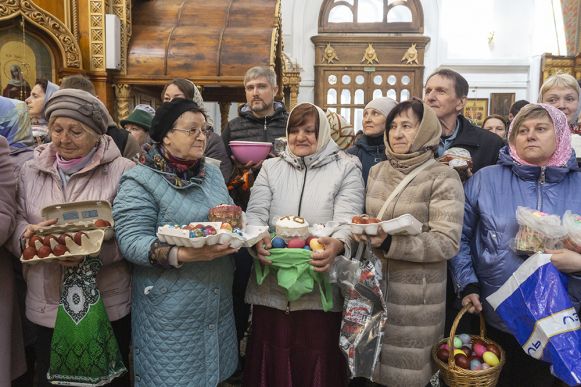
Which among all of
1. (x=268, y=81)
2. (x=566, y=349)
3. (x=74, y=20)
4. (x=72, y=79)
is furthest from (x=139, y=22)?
(x=566, y=349)

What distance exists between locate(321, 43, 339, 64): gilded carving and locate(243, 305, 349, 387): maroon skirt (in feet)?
30.1

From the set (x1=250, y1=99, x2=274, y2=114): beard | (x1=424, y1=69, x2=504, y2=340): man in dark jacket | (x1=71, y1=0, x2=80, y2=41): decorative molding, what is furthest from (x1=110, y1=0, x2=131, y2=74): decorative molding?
(x1=424, y1=69, x2=504, y2=340): man in dark jacket

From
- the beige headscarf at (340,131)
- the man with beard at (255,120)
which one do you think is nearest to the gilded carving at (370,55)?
the beige headscarf at (340,131)

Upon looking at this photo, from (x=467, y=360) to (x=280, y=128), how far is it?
1791 mm

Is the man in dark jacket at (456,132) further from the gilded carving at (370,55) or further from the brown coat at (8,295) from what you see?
the gilded carving at (370,55)

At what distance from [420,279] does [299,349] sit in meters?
0.68

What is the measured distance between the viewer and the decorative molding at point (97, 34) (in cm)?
514

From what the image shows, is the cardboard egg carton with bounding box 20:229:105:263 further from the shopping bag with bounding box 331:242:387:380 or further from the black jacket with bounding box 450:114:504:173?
the black jacket with bounding box 450:114:504:173

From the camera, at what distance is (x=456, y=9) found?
34.2 ft

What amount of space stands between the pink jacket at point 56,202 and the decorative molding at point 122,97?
3.57 m

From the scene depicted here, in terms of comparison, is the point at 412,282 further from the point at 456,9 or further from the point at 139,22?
the point at 456,9

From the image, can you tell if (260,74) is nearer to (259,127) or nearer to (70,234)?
(259,127)

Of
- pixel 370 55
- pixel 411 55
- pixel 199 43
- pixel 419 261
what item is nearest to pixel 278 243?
pixel 419 261

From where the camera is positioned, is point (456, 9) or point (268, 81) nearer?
point (268, 81)
